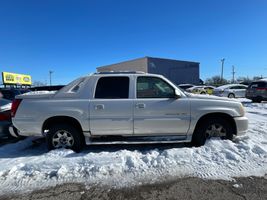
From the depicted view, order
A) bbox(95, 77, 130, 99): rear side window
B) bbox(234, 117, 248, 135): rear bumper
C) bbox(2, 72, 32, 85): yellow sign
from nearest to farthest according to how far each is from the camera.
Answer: bbox(95, 77, 130, 99): rear side window
bbox(234, 117, 248, 135): rear bumper
bbox(2, 72, 32, 85): yellow sign

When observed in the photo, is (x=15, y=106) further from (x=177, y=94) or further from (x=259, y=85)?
(x=259, y=85)

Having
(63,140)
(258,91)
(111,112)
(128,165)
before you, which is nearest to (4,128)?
(63,140)

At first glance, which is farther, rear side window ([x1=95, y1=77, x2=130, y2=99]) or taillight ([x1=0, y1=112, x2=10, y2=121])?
taillight ([x1=0, y1=112, x2=10, y2=121])

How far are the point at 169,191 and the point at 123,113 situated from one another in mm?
1958

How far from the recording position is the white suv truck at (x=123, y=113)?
177 inches

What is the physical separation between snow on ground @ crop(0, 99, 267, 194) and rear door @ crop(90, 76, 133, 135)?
506 millimetres

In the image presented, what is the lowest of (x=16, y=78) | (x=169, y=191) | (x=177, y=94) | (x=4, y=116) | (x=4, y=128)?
(x=169, y=191)

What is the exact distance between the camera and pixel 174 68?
48.4 meters

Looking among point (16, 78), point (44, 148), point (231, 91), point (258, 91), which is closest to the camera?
point (44, 148)

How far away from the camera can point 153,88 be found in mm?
4703

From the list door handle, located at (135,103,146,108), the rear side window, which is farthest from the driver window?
the rear side window

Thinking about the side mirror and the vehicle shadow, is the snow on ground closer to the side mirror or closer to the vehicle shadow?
the vehicle shadow

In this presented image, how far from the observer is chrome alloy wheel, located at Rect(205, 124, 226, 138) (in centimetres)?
477

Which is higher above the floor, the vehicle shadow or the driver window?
the driver window
